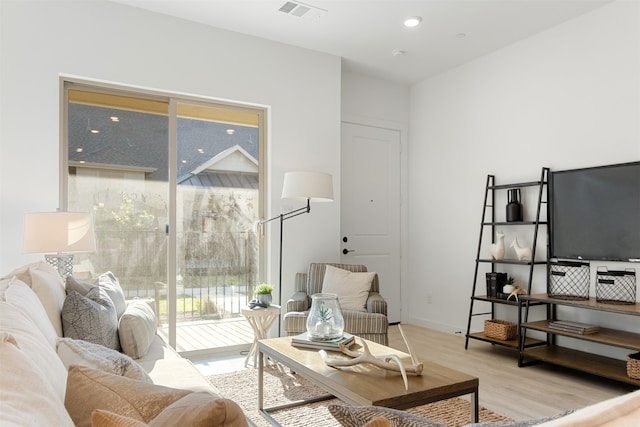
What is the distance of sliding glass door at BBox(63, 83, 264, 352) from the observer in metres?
3.65

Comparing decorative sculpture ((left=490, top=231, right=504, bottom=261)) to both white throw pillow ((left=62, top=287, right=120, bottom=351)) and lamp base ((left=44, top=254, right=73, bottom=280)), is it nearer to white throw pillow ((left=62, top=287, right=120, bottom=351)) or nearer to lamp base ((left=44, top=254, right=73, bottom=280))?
white throw pillow ((left=62, top=287, right=120, bottom=351))

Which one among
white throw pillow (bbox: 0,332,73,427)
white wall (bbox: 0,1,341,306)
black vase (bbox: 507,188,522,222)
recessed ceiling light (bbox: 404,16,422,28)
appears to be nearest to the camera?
white throw pillow (bbox: 0,332,73,427)

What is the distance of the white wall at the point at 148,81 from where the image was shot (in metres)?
3.19

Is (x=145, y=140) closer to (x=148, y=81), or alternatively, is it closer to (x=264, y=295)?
(x=148, y=81)

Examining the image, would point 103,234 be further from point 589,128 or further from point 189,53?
point 589,128

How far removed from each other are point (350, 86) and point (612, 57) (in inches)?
102

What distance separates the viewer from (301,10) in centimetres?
367

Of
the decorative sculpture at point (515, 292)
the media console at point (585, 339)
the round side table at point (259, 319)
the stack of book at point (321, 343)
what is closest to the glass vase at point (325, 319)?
the stack of book at point (321, 343)

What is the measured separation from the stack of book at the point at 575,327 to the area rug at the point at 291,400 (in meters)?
1.15

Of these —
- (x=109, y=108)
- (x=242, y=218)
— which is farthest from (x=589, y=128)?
(x=109, y=108)

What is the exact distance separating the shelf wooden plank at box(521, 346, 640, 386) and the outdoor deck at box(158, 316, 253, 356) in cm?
251

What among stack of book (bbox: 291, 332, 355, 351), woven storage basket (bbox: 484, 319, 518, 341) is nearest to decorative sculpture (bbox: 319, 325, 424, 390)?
stack of book (bbox: 291, 332, 355, 351)

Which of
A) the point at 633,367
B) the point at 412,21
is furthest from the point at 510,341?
the point at 412,21

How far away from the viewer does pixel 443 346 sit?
435 cm
